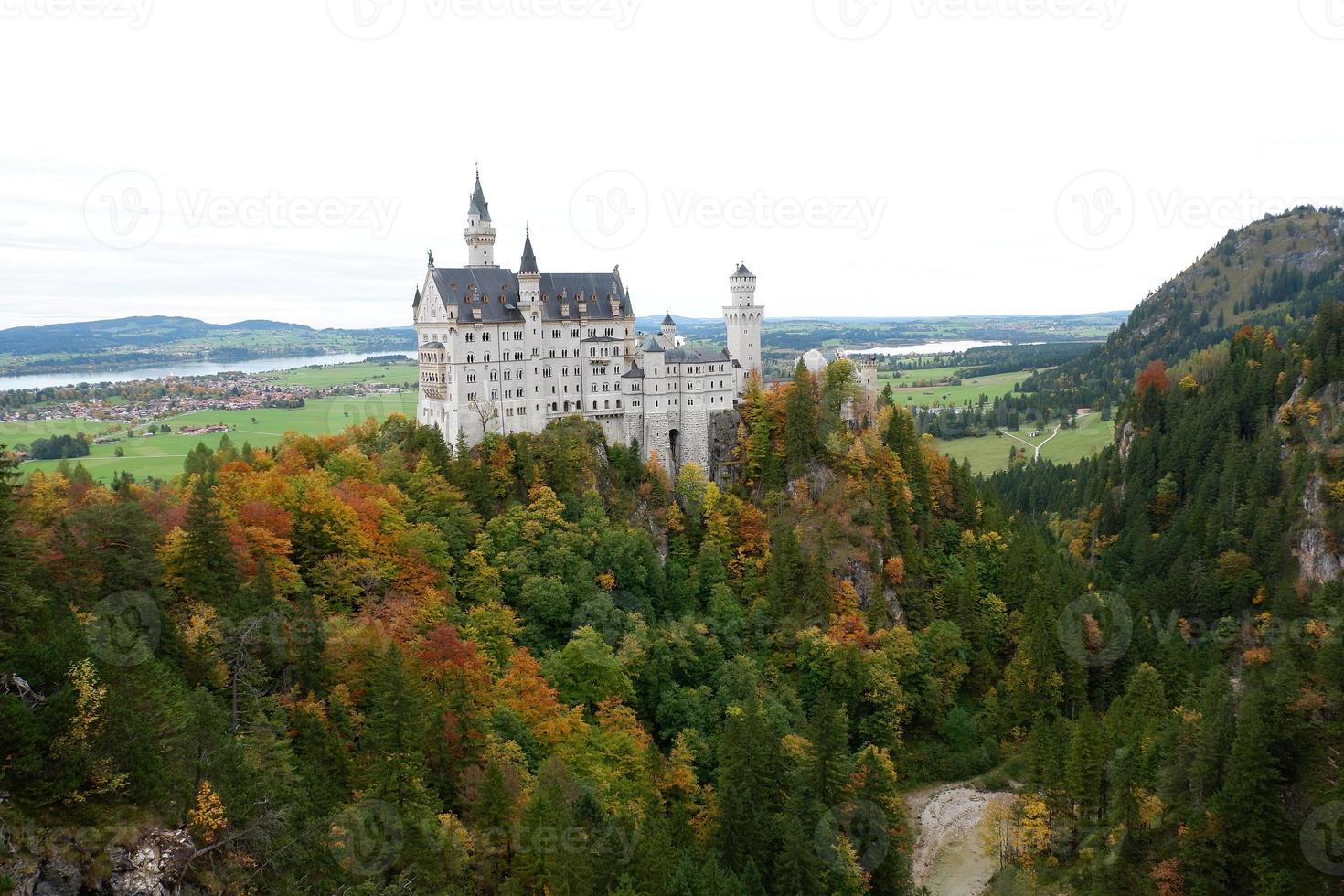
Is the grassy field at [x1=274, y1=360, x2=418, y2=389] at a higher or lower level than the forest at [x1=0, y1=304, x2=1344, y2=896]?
higher

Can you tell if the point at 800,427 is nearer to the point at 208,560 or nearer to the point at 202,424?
the point at 208,560

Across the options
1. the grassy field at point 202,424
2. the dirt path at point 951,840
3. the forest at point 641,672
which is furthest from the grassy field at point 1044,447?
the dirt path at point 951,840

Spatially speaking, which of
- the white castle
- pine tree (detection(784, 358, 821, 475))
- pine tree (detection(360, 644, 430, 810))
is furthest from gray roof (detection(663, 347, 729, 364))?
pine tree (detection(360, 644, 430, 810))

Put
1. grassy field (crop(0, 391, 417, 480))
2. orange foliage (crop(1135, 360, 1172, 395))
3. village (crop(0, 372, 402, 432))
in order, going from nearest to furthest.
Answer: grassy field (crop(0, 391, 417, 480)) → village (crop(0, 372, 402, 432)) → orange foliage (crop(1135, 360, 1172, 395))

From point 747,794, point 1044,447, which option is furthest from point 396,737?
point 1044,447

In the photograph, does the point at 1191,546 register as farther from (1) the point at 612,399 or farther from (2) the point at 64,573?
(2) the point at 64,573

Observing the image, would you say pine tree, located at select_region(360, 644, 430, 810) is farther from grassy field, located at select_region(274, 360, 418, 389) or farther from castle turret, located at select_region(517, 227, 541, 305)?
grassy field, located at select_region(274, 360, 418, 389)

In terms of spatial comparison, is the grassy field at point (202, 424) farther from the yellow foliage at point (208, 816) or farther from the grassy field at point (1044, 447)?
the grassy field at point (1044, 447)
